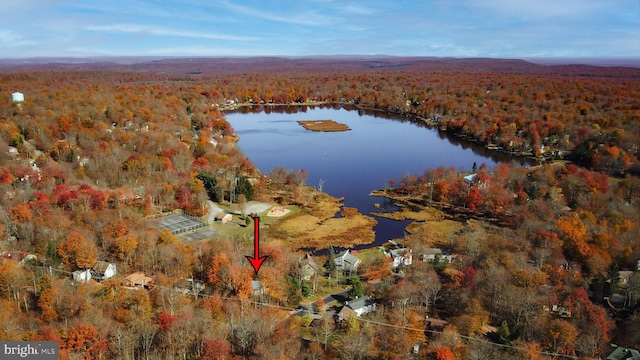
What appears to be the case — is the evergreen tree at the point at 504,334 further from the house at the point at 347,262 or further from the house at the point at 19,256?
the house at the point at 19,256

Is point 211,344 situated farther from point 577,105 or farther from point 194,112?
point 577,105

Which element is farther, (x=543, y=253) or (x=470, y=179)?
(x=470, y=179)

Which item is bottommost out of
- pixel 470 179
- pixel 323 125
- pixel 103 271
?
pixel 103 271

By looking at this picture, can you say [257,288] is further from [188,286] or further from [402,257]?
[402,257]

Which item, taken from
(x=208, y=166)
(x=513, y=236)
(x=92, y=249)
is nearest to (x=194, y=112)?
(x=208, y=166)

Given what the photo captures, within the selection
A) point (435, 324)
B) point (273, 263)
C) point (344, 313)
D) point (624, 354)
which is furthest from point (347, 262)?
point (624, 354)

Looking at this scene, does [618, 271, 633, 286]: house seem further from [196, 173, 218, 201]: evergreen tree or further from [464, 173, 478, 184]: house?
[196, 173, 218, 201]: evergreen tree
